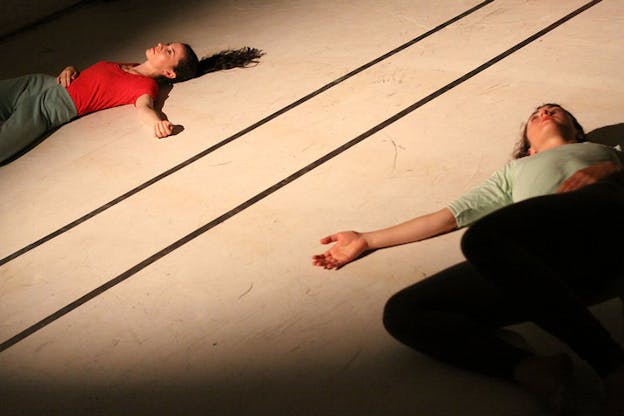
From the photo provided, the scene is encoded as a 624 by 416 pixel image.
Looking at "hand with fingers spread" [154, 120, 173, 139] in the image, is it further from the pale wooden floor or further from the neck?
the neck

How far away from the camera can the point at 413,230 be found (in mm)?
2184

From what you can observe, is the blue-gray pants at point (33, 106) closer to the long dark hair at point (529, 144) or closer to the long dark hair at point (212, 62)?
the long dark hair at point (212, 62)

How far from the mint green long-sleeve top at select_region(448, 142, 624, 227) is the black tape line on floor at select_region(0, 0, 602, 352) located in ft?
2.30

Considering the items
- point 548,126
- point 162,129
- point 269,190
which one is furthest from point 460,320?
point 162,129

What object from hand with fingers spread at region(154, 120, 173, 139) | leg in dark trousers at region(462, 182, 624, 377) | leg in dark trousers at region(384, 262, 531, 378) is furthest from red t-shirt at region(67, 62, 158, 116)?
leg in dark trousers at region(462, 182, 624, 377)

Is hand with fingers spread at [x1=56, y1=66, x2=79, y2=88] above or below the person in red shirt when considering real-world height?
above

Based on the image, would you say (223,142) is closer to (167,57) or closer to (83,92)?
(167,57)

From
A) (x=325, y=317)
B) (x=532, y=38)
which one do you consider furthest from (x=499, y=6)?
(x=325, y=317)

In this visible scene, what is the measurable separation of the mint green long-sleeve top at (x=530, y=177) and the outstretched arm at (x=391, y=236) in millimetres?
43

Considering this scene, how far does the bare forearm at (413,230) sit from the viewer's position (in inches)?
85.5

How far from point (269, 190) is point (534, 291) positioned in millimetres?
1287

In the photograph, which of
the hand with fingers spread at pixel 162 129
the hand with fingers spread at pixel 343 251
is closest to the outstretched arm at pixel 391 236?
the hand with fingers spread at pixel 343 251

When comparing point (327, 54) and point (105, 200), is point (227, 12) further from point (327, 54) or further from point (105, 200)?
point (105, 200)

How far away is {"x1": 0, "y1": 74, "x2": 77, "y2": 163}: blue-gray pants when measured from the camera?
3.26 metres
